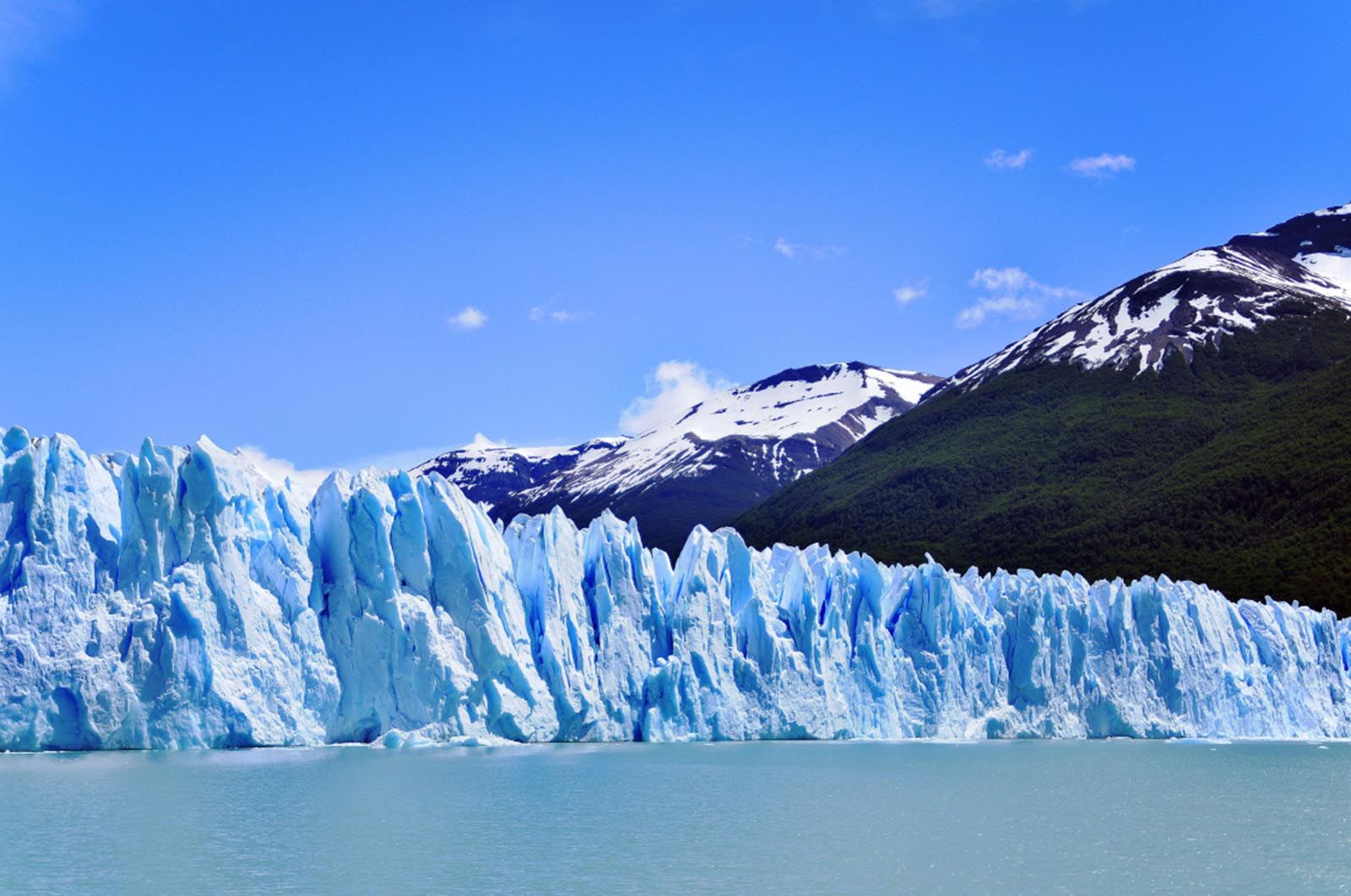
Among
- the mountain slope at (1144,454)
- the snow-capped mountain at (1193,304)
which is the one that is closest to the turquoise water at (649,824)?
the mountain slope at (1144,454)

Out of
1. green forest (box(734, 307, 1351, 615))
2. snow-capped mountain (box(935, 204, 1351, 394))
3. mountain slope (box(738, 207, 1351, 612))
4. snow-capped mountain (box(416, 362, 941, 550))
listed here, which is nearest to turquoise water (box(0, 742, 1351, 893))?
green forest (box(734, 307, 1351, 615))

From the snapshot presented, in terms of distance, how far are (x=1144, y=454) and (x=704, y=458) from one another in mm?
69552

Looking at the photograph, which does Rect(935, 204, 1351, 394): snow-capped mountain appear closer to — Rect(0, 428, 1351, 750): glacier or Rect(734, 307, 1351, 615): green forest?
Rect(734, 307, 1351, 615): green forest

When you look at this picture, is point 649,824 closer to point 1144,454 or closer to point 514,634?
point 514,634

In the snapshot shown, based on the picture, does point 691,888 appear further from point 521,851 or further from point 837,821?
point 837,821

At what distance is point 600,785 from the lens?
2108 centimetres

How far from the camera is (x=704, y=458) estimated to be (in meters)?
144

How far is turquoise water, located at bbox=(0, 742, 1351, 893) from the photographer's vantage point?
13.6m

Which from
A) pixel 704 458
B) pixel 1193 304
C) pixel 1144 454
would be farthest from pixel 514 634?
pixel 704 458

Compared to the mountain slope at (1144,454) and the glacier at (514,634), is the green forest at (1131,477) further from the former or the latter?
the glacier at (514,634)

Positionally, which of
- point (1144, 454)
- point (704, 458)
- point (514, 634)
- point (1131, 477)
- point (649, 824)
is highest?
point (704, 458)

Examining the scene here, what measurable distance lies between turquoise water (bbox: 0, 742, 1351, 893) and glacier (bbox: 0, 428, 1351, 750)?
1342mm

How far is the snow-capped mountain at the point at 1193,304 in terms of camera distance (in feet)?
321

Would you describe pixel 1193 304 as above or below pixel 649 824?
above
